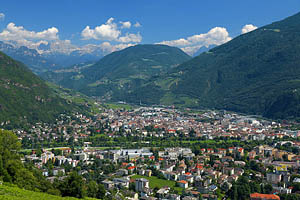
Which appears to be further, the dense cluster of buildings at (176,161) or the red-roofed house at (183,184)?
the red-roofed house at (183,184)

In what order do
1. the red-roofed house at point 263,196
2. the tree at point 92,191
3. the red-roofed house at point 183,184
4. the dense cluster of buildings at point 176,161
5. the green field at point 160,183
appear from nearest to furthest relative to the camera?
the tree at point 92,191, the red-roofed house at point 263,196, the dense cluster of buildings at point 176,161, the green field at point 160,183, the red-roofed house at point 183,184

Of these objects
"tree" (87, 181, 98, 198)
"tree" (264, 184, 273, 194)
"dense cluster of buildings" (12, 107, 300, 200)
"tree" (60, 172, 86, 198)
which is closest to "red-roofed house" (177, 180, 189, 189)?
"dense cluster of buildings" (12, 107, 300, 200)

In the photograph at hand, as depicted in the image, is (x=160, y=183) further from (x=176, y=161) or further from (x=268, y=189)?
(x=268, y=189)

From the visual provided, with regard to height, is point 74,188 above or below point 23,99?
below

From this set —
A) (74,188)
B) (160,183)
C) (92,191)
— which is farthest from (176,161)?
(74,188)

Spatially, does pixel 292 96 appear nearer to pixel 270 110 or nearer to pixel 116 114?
pixel 270 110

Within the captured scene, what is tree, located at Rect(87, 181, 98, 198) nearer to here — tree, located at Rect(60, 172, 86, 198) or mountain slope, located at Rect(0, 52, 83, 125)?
tree, located at Rect(60, 172, 86, 198)

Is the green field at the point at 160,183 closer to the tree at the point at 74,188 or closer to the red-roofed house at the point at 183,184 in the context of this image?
the red-roofed house at the point at 183,184

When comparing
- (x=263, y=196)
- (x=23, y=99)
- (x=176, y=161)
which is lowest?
(x=263, y=196)

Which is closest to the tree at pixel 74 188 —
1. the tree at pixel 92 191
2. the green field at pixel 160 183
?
the tree at pixel 92 191
